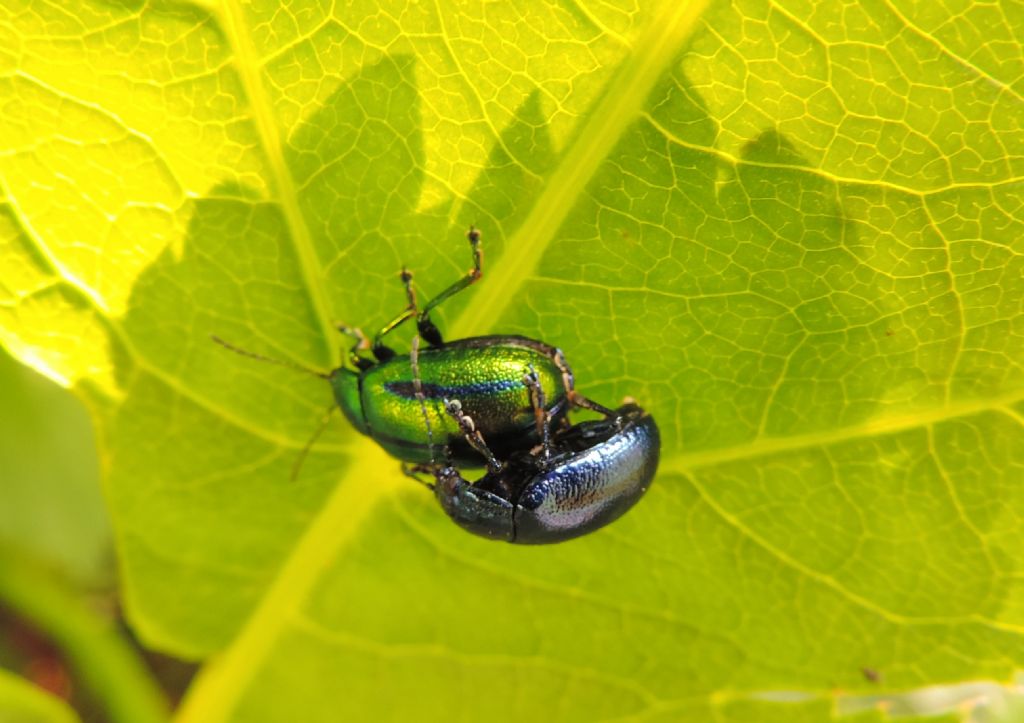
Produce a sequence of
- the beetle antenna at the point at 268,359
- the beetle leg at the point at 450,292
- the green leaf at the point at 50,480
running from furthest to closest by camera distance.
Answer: the green leaf at the point at 50,480 < the beetle antenna at the point at 268,359 < the beetle leg at the point at 450,292

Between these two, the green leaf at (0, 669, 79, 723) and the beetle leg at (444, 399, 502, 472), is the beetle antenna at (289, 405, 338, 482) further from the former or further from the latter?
the green leaf at (0, 669, 79, 723)

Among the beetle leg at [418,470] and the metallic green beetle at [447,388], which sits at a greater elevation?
the metallic green beetle at [447,388]

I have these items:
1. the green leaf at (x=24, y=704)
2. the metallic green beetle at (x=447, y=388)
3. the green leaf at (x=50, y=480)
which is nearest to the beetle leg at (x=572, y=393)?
the metallic green beetle at (x=447, y=388)

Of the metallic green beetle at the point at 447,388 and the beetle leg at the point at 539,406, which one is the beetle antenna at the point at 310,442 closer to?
the metallic green beetle at the point at 447,388

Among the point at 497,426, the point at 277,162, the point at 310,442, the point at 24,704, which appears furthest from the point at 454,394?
the point at 24,704

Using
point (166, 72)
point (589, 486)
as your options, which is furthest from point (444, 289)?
point (166, 72)

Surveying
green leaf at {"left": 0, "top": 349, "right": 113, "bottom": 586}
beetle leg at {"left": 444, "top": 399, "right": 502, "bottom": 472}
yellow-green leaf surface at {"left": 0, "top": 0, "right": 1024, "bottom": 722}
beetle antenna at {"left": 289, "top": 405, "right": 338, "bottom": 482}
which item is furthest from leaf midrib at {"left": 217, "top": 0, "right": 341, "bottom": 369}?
green leaf at {"left": 0, "top": 349, "right": 113, "bottom": 586}
